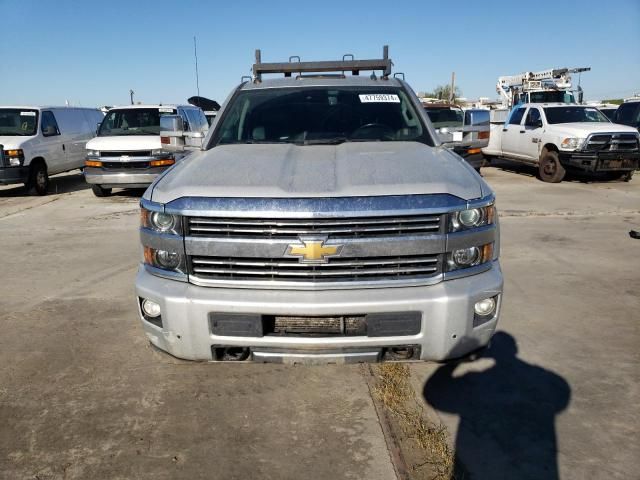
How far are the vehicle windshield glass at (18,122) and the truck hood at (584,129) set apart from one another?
1203 centimetres

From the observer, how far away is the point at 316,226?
265 cm

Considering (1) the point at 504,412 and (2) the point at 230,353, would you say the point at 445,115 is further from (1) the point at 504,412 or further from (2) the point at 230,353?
(2) the point at 230,353

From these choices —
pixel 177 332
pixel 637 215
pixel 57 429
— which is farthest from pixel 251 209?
pixel 637 215

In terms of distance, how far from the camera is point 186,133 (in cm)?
434

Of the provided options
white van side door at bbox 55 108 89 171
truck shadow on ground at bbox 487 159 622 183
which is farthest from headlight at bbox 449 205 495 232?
white van side door at bbox 55 108 89 171

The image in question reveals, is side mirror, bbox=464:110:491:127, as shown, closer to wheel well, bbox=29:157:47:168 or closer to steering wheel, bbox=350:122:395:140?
steering wheel, bbox=350:122:395:140

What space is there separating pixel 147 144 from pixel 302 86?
278 inches

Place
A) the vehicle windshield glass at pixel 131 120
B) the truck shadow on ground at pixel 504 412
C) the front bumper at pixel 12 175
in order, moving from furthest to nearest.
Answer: the vehicle windshield glass at pixel 131 120, the front bumper at pixel 12 175, the truck shadow on ground at pixel 504 412

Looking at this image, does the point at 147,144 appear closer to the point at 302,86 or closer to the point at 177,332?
the point at 302,86

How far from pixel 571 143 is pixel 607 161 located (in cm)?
85

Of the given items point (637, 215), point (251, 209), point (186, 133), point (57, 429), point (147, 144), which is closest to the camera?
point (251, 209)

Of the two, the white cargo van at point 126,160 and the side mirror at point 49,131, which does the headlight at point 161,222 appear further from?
the side mirror at point 49,131

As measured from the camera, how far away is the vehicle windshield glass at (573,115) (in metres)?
12.9

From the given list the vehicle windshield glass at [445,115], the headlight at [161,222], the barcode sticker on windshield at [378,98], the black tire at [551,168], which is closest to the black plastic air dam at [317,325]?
the headlight at [161,222]
